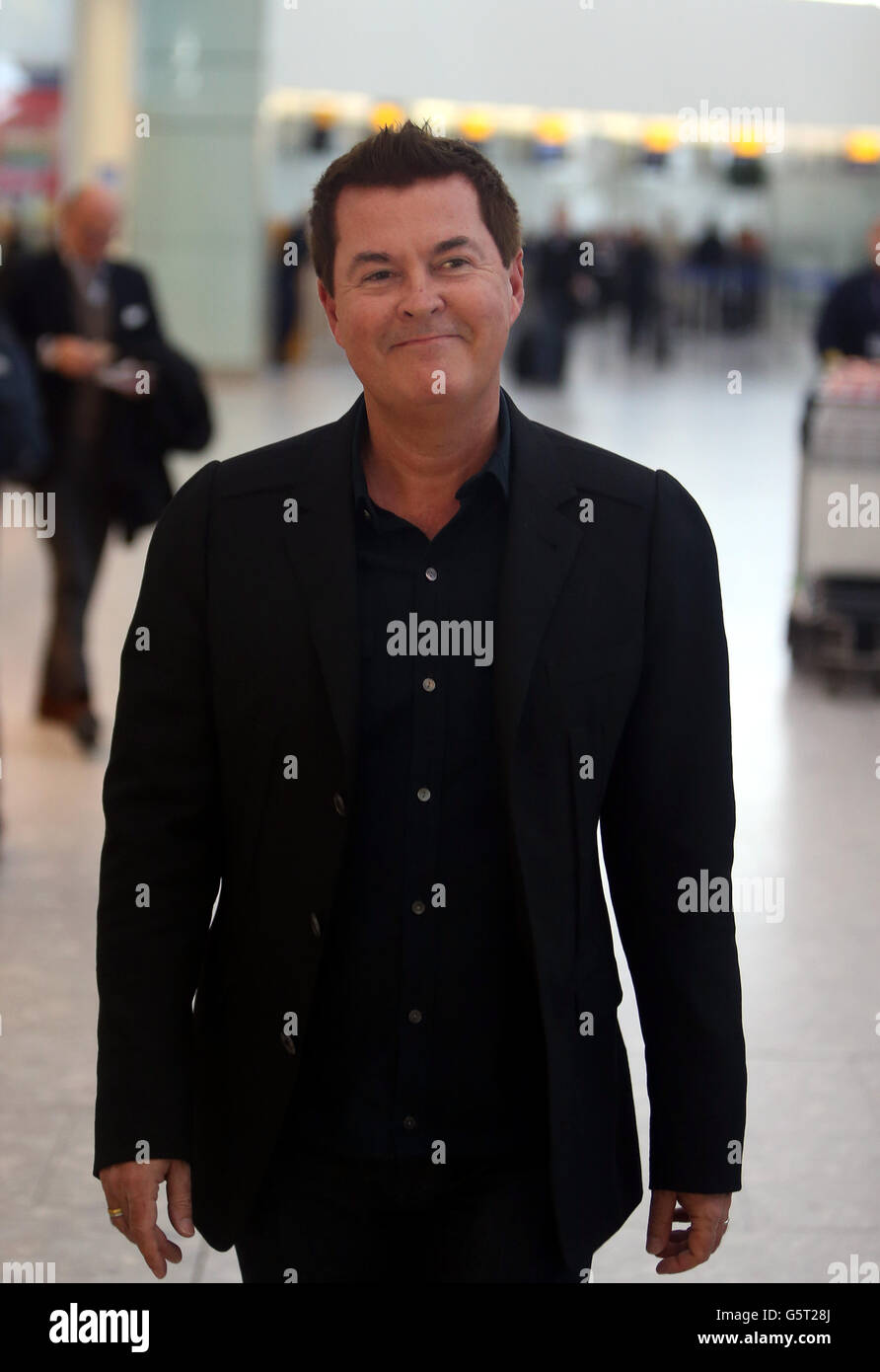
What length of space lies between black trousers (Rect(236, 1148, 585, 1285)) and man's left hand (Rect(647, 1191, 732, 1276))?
157 millimetres

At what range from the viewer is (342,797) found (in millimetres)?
1846

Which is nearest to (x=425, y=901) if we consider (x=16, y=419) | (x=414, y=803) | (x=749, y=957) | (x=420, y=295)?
(x=414, y=803)

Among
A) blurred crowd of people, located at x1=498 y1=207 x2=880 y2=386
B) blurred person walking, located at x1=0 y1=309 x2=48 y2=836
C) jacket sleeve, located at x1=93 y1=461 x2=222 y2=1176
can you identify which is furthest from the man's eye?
blurred crowd of people, located at x1=498 y1=207 x2=880 y2=386

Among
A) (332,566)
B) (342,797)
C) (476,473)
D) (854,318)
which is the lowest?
(342,797)

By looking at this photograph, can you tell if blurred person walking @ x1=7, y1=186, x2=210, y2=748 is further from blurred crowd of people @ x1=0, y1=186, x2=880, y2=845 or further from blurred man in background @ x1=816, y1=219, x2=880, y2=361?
blurred man in background @ x1=816, y1=219, x2=880, y2=361

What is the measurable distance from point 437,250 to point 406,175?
0.27 feet

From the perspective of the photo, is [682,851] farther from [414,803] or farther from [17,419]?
[17,419]

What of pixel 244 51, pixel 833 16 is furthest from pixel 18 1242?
pixel 833 16

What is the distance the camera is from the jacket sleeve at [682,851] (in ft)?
6.37

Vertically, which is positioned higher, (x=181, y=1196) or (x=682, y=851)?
(x=682, y=851)

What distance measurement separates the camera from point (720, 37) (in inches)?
1032

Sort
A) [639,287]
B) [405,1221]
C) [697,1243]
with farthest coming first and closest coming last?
[639,287]
[697,1243]
[405,1221]

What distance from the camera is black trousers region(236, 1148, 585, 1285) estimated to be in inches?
74.5
